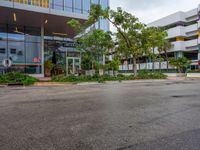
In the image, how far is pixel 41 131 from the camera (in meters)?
4.43

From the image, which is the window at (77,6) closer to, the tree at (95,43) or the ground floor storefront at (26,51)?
the ground floor storefront at (26,51)

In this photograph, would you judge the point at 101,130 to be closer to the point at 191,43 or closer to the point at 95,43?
the point at 95,43

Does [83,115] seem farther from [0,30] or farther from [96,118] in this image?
[0,30]

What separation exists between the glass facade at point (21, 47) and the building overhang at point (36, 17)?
3.45 ft

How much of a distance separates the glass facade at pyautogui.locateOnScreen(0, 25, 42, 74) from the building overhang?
1.05 metres

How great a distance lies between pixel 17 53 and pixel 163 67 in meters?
37.9

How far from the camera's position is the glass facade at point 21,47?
26947 mm

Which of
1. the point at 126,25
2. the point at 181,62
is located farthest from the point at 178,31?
the point at 126,25

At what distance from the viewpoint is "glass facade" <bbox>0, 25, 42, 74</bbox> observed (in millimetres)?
26947

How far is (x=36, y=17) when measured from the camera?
81.0 ft

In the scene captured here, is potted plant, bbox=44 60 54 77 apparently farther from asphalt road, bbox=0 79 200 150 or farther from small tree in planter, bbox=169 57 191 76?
asphalt road, bbox=0 79 200 150

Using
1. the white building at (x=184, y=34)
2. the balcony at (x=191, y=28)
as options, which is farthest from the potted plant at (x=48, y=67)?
the balcony at (x=191, y=28)

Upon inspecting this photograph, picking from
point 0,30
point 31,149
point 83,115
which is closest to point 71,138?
point 31,149

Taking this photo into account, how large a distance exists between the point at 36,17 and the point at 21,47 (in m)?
5.54
